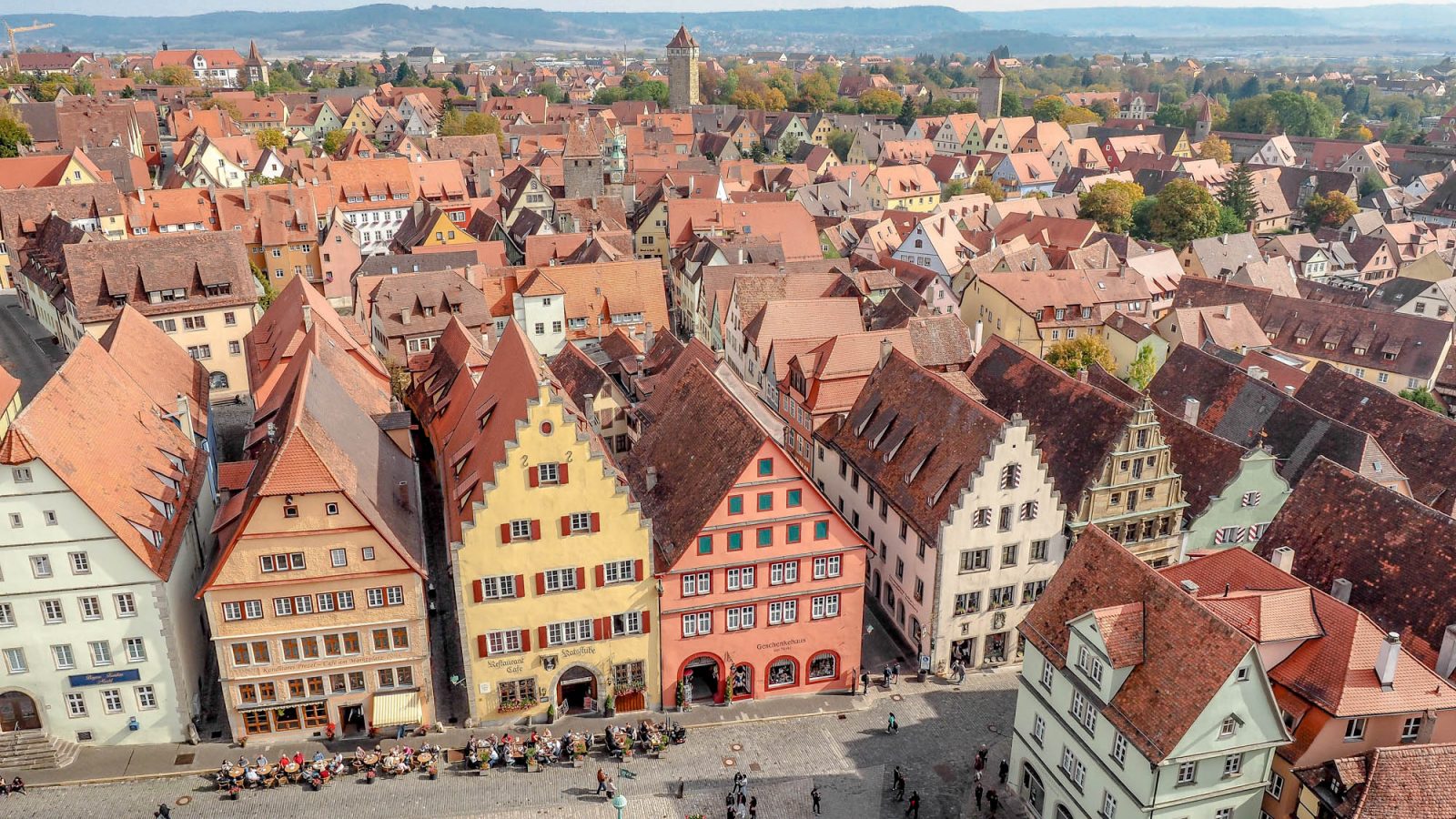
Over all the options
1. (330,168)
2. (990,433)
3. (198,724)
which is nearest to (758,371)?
(990,433)

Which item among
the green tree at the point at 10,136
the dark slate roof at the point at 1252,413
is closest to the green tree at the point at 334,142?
the green tree at the point at 10,136

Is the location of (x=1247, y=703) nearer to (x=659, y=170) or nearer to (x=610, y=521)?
(x=610, y=521)

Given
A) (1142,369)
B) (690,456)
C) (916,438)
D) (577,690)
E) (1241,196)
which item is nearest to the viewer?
(577,690)

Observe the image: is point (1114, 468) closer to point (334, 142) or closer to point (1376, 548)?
point (1376, 548)

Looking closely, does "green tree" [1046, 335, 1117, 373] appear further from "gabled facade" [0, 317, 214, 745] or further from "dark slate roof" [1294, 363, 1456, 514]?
"gabled facade" [0, 317, 214, 745]

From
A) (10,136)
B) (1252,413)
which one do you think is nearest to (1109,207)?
(1252,413)

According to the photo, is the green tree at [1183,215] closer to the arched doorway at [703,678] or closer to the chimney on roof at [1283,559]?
the chimney on roof at [1283,559]
